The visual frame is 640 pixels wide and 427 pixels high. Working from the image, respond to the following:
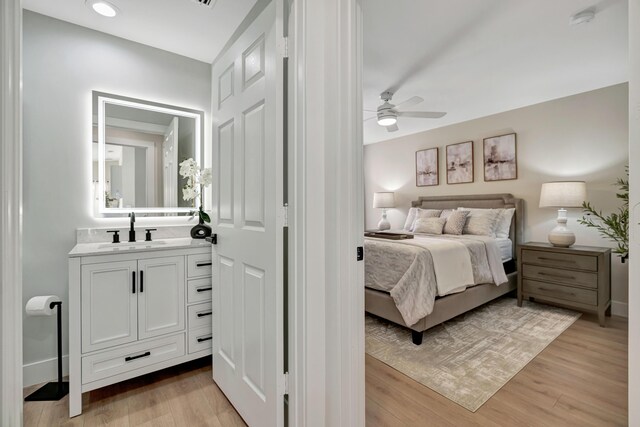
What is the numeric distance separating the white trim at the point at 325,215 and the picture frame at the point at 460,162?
12.3 feet

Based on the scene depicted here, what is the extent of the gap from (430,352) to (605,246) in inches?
99.9

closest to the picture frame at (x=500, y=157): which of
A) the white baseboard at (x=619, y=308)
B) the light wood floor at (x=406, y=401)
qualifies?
the white baseboard at (x=619, y=308)

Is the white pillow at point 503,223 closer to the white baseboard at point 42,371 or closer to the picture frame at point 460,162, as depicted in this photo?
the picture frame at point 460,162

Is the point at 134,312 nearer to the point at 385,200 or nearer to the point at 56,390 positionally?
the point at 56,390

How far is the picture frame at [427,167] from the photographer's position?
4.86 m

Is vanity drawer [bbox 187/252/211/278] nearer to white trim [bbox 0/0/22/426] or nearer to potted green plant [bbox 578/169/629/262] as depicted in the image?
white trim [bbox 0/0/22/426]

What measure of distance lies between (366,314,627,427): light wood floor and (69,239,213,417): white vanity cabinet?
125 cm

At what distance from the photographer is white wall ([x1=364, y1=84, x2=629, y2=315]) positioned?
3.14 m

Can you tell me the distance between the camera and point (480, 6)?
1.94 meters

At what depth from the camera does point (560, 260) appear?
121 inches

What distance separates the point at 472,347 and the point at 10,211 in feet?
9.33

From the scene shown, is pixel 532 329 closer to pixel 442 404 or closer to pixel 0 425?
pixel 442 404

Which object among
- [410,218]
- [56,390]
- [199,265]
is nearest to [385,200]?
[410,218]

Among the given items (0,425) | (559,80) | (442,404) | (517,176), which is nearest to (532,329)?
(442,404)
